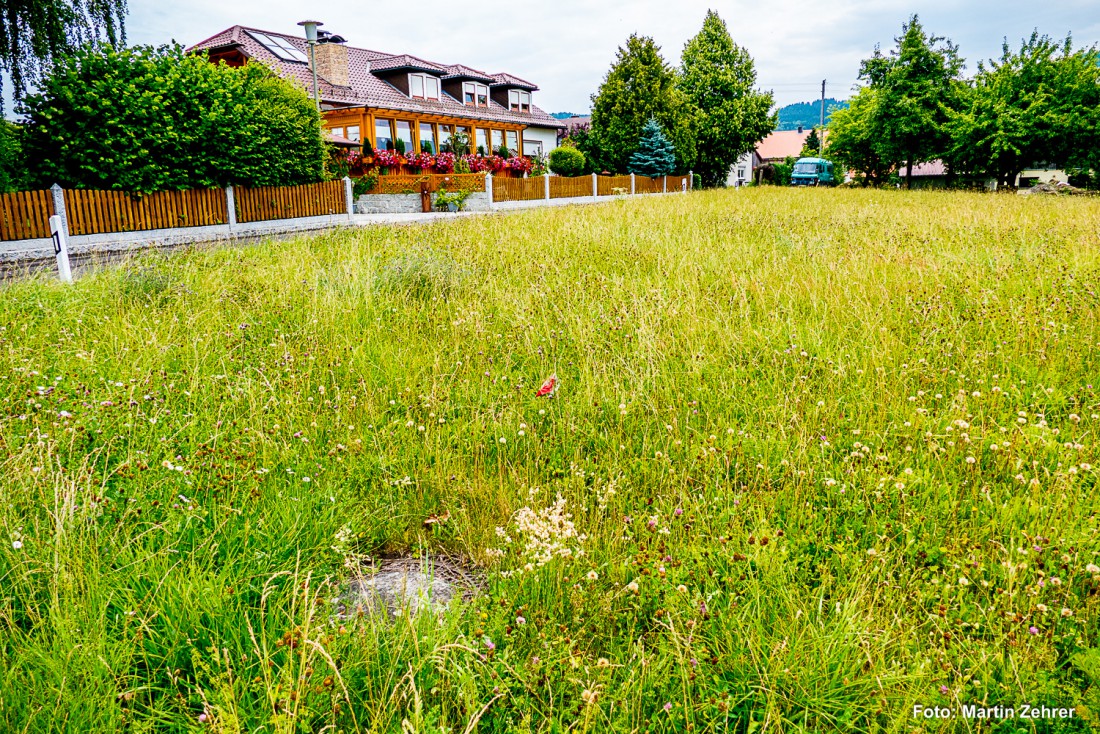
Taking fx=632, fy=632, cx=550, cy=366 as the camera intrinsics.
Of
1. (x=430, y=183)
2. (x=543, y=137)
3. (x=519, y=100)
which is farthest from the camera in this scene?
(x=543, y=137)

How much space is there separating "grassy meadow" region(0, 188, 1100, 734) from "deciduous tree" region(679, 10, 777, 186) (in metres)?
43.3

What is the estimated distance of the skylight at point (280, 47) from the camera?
35.8m

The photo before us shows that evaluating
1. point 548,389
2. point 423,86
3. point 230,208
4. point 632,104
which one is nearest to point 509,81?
point 423,86

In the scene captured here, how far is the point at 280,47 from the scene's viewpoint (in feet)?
121

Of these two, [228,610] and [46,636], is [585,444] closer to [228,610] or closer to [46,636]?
[228,610]

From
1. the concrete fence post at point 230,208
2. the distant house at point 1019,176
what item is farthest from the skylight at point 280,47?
the distant house at point 1019,176

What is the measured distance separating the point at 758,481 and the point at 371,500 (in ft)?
5.87

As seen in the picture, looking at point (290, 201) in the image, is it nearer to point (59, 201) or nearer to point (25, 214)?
point (59, 201)

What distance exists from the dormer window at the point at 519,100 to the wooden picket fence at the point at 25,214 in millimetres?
43084

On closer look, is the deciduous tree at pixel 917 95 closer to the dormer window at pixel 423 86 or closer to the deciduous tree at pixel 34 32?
the dormer window at pixel 423 86

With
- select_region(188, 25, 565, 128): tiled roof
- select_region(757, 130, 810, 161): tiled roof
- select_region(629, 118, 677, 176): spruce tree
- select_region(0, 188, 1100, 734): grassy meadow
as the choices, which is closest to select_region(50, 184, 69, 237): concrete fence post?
select_region(0, 188, 1100, 734): grassy meadow

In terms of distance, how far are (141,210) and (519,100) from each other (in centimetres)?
4239

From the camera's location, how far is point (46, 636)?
6.22ft

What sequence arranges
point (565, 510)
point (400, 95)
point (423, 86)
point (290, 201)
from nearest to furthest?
point (565, 510), point (290, 201), point (400, 95), point (423, 86)
